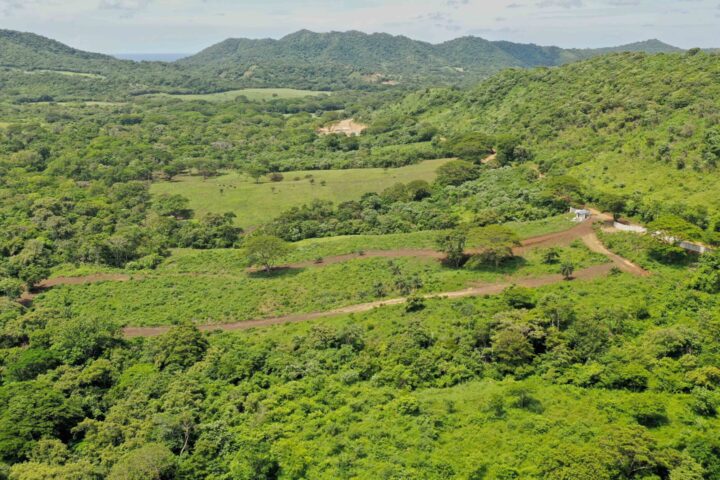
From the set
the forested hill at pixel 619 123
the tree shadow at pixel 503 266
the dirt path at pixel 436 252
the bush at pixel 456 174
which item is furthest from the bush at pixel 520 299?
the bush at pixel 456 174

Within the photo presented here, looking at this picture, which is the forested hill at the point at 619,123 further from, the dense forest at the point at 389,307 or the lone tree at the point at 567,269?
the lone tree at the point at 567,269

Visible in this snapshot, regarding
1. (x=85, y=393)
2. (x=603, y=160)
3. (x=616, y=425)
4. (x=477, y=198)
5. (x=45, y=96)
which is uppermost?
(x=45, y=96)

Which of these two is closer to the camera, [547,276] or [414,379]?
[414,379]

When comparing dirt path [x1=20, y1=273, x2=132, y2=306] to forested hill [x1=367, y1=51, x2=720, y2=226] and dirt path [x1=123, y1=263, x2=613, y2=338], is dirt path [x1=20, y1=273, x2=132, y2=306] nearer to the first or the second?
dirt path [x1=123, y1=263, x2=613, y2=338]

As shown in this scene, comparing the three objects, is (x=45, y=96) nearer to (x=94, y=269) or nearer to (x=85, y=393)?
(x=94, y=269)

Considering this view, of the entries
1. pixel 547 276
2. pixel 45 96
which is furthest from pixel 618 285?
pixel 45 96

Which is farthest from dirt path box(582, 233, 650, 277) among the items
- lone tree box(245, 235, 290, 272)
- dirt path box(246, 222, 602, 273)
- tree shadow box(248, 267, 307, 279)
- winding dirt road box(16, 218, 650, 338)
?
lone tree box(245, 235, 290, 272)

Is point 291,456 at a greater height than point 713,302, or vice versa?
point 713,302

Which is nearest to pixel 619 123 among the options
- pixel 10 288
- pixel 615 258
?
pixel 615 258
